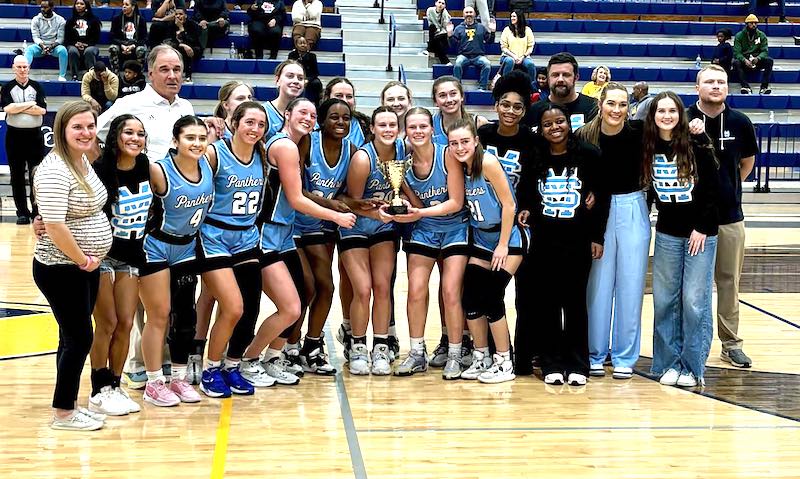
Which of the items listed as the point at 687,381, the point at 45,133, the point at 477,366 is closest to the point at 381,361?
the point at 477,366

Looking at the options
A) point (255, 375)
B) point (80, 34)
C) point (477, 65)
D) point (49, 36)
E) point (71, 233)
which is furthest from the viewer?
point (477, 65)

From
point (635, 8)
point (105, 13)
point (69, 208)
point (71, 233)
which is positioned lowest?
point (71, 233)

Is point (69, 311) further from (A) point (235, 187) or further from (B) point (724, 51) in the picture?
(B) point (724, 51)

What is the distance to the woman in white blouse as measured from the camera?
444 centimetres

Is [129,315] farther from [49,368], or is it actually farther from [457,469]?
[457,469]

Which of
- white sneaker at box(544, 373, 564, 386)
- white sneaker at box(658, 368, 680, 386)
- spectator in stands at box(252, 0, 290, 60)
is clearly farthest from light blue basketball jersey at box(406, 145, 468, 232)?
spectator in stands at box(252, 0, 290, 60)

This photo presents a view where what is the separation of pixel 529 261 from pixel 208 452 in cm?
214

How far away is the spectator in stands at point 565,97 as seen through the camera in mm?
5836

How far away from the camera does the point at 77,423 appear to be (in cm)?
476

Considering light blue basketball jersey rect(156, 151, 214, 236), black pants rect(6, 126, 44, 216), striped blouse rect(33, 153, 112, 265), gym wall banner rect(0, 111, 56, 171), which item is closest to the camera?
striped blouse rect(33, 153, 112, 265)

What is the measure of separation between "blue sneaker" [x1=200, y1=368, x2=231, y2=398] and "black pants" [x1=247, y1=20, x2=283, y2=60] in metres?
11.5

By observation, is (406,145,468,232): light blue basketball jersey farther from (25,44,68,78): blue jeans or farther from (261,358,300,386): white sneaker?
(25,44,68,78): blue jeans

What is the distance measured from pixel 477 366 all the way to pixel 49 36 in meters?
12.0

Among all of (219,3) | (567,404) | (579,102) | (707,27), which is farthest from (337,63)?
(567,404)
